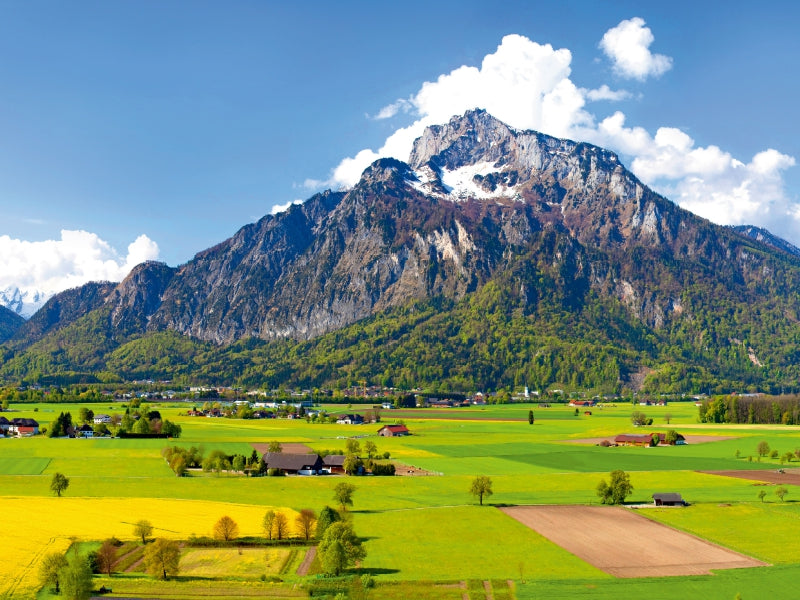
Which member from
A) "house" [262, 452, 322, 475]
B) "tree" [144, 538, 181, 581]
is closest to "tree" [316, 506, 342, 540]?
"tree" [144, 538, 181, 581]

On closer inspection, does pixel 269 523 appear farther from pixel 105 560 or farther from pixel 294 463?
pixel 294 463

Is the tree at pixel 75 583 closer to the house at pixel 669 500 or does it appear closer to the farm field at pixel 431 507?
the farm field at pixel 431 507

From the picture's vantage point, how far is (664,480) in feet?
311

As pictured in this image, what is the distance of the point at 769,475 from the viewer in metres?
98.6

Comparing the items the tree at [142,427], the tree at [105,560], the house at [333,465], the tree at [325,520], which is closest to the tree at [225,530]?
the tree at [325,520]

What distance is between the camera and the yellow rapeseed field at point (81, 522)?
170ft

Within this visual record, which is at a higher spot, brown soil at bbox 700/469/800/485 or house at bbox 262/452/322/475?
house at bbox 262/452/322/475

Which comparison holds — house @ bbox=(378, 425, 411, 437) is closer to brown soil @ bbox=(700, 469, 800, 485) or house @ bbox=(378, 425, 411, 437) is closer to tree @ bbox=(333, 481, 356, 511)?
brown soil @ bbox=(700, 469, 800, 485)

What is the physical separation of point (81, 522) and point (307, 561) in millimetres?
22702

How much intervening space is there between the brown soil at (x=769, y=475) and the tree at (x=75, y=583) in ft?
266

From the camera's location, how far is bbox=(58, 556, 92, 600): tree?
145 feet

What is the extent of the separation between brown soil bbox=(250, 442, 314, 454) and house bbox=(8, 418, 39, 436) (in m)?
50.9

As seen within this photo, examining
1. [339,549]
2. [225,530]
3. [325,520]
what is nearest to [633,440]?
[325,520]

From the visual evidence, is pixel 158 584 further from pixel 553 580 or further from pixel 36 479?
pixel 36 479
